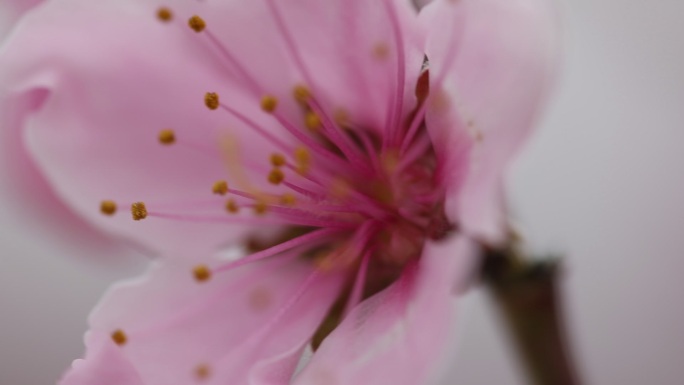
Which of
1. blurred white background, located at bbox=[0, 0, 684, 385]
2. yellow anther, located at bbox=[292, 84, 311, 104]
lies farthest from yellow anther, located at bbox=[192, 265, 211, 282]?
blurred white background, located at bbox=[0, 0, 684, 385]

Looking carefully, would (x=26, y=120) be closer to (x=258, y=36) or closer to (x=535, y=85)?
(x=258, y=36)

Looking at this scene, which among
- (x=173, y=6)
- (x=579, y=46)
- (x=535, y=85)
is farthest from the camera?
(x=579, y=46)

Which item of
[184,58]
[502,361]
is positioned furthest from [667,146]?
[184,58]

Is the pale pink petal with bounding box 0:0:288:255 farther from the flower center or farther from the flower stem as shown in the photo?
the flower stem

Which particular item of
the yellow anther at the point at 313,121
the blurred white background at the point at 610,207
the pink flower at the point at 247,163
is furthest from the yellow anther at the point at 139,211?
the blurred white background at the point at 610,207

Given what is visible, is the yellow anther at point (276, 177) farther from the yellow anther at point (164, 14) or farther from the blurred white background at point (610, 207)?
the blurred white background at point (610, 207)

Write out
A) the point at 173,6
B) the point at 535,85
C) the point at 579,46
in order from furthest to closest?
the point at 579,46 < the point at 173,6 < the point at 535,85

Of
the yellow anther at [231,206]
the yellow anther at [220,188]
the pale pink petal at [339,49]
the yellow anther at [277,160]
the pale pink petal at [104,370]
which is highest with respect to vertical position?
the pale pink petal at [339,49]
